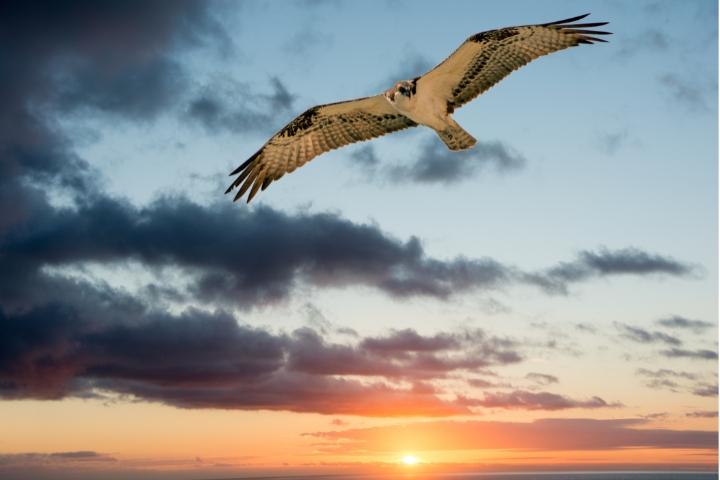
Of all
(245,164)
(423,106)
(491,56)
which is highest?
(491,56)

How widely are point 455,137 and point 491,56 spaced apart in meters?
1.95

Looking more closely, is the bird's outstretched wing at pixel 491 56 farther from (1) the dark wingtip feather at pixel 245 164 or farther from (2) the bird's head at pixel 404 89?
(1) the dark wingtip feather at pixel 245 164

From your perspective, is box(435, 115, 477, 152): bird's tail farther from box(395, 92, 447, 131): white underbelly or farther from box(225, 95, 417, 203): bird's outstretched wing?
box(225, 95, 417, 203): bird's outstretched wing

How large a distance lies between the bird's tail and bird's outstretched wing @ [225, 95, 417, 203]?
1.39 metres

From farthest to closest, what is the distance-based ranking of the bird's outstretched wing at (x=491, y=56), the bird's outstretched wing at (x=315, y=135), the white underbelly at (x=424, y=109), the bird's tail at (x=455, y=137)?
1. the bird's outstretched wing at (x=315, y=135)
2. the bird's tail at (x=455, y=137)
3. the white underbelly at (x=424, y=109)
4. the bird's outstretched wing at (x=491, y=56)

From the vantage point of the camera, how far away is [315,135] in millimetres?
16984

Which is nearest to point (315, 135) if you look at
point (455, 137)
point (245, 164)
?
point (245, 164)

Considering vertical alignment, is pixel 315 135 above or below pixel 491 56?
below

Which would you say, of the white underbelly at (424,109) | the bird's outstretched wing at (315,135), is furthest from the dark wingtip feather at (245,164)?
the white underbelly at (424,109)

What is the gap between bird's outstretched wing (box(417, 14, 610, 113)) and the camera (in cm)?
A: 1398

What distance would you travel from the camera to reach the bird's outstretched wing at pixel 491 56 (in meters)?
14.0

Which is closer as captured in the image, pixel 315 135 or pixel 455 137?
pixel 455 137

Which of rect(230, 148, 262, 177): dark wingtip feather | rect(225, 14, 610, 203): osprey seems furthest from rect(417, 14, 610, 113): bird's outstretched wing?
rect(230, 148, 262, 177): dark wingtip feather

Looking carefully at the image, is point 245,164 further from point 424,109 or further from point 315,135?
point 424,109
